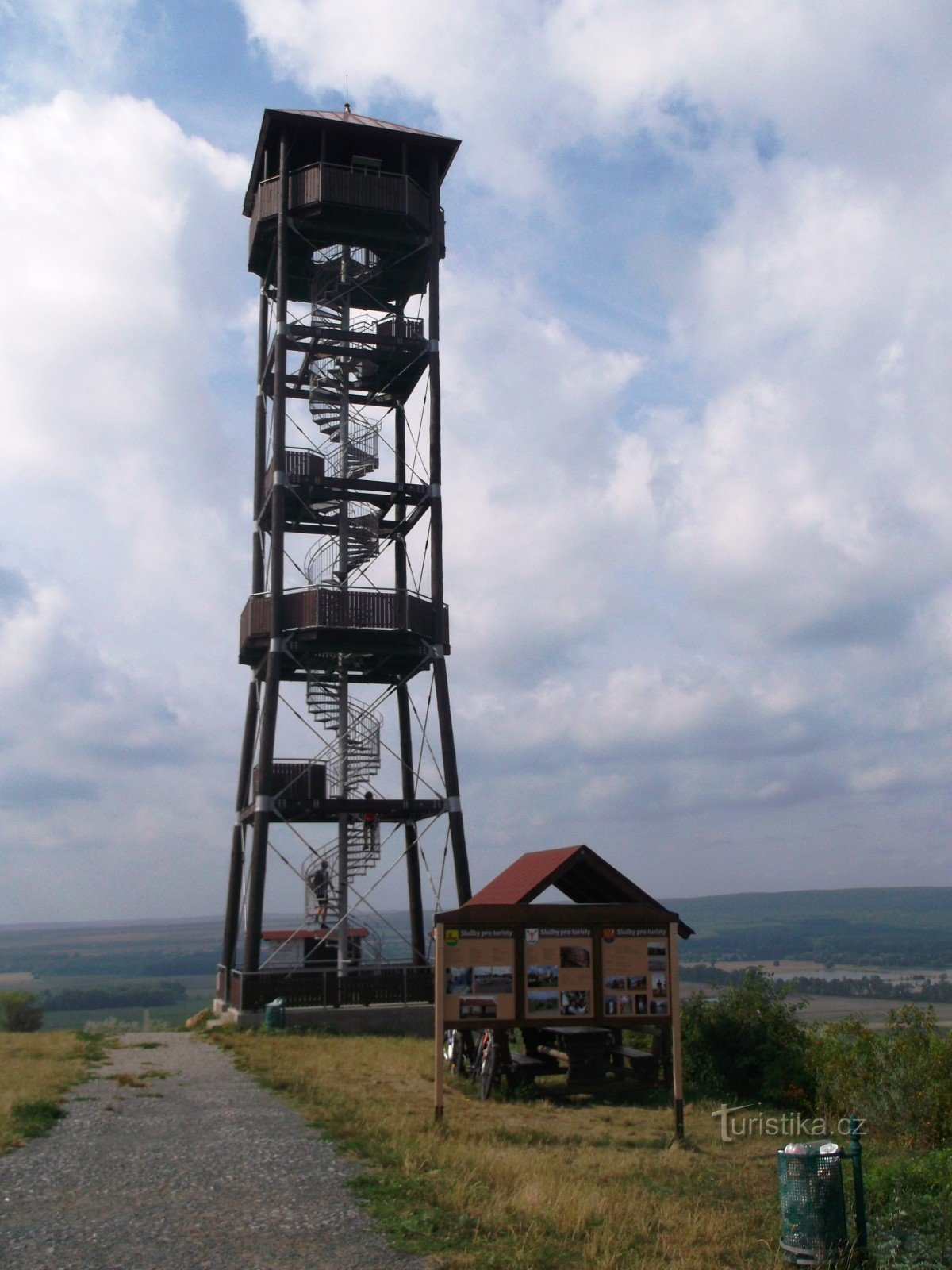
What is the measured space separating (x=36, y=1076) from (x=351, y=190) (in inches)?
1019

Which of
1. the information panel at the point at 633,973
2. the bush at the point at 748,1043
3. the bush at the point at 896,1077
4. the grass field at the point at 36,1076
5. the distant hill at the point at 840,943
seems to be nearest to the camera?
the grass field at the point at 36,1076

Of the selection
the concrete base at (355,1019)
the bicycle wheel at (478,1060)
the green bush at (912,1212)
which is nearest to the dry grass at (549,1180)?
the bicycle wheel at (478,1060)

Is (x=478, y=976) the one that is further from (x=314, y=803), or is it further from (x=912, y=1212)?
(x=314, y=803)

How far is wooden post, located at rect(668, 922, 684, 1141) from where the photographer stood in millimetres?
15141

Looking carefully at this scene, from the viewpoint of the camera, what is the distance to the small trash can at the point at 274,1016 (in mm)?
28453

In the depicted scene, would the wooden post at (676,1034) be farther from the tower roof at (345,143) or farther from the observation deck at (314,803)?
the tower roof at (345,143)

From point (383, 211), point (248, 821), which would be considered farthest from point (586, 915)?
point (383, 211)

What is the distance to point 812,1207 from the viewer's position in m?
9.41

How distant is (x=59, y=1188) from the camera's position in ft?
37.3

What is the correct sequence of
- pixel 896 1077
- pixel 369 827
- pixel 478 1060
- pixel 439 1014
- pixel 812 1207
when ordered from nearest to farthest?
pixel 812 1207 < pixel 896 1077 < pixel 439 1014 < pixel 478 1060 < pixel 369 827

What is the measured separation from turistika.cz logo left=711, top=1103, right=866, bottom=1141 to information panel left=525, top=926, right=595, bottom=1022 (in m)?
2.52

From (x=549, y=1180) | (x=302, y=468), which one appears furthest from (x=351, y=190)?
(x=549, y=1180)

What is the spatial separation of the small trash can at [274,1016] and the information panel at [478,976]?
13.8 m

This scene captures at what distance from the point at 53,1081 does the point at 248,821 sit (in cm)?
1490
